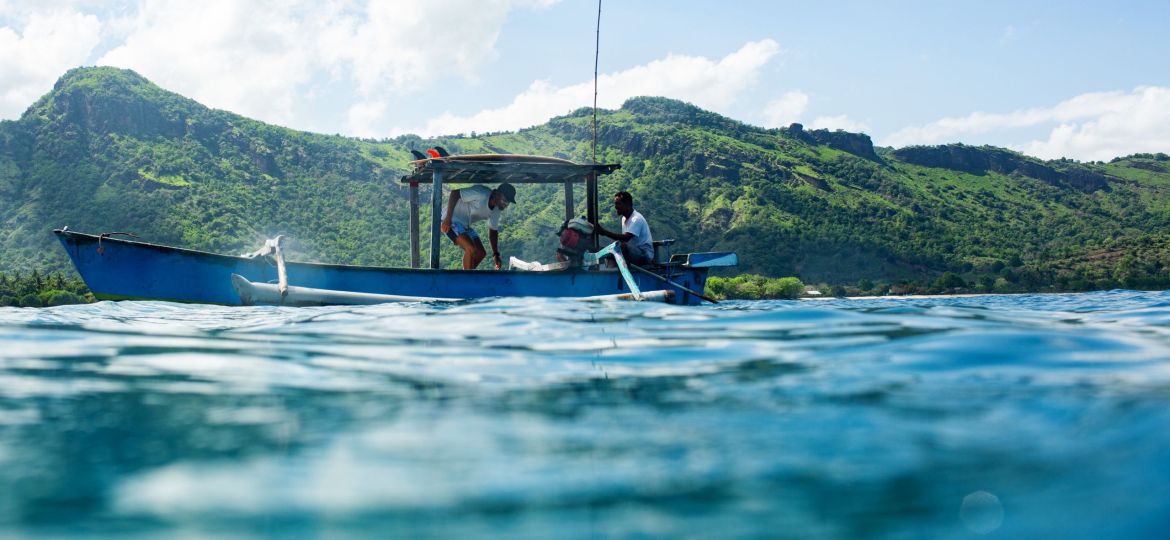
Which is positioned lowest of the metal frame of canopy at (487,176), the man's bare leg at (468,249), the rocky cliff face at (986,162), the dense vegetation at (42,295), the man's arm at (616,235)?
the dense vegetation at (42,295)

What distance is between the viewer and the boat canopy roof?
1053 cm

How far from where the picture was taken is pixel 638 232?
11.1 metres

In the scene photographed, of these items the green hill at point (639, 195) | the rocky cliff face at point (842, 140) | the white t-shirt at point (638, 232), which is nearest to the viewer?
the white t-shirt at point (638, 232)

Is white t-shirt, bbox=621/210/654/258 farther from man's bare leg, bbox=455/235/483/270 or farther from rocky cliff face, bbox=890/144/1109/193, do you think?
rocky cliff face, bbox=890/144/1109/193

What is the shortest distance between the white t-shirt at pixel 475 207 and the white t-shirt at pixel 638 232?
6.47 feet

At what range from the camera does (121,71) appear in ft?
290

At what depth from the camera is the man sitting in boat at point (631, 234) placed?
10.9 metres

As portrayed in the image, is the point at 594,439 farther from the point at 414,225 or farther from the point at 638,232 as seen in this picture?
the point at 414,225

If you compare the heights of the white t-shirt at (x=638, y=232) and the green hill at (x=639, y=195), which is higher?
the green hill at (x=639, y=195)

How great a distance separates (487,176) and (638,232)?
2735 millimetres

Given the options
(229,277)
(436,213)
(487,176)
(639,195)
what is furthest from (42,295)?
(639,195)

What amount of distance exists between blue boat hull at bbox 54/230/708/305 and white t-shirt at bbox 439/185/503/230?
1.38 m

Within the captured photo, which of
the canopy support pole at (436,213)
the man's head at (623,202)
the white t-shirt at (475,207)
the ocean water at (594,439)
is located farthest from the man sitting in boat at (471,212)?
the ocean water at (594,439)

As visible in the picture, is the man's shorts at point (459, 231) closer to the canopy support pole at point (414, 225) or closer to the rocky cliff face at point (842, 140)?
the canopy support pole at point (414, 225)
